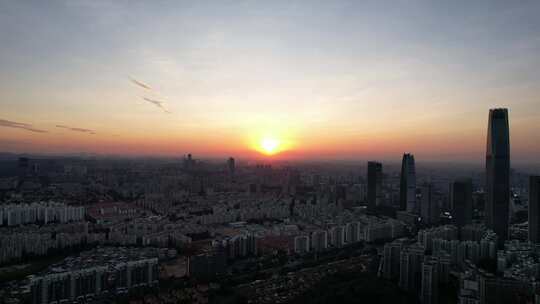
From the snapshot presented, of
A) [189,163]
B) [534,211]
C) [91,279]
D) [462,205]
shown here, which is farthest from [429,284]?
[189,163]

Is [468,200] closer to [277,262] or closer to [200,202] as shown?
[277,262]

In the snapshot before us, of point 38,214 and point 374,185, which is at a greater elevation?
point 374,185

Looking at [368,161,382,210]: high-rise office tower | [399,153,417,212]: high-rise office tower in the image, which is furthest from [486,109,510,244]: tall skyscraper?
[368,161,382,210]: high-rise office tower

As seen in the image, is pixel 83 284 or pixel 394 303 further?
pixel 83 284

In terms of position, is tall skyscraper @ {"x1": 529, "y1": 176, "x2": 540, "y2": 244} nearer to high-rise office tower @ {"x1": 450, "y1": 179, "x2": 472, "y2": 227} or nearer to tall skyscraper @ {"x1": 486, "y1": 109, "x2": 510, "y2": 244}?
tall skyscraper @ {"x1": 486, "y1": 109, "x2": 510, "y2": 244}

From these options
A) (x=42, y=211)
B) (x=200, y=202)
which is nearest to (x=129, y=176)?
(x=200, y=202)

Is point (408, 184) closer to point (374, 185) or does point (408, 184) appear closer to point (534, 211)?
point (374, 185)
